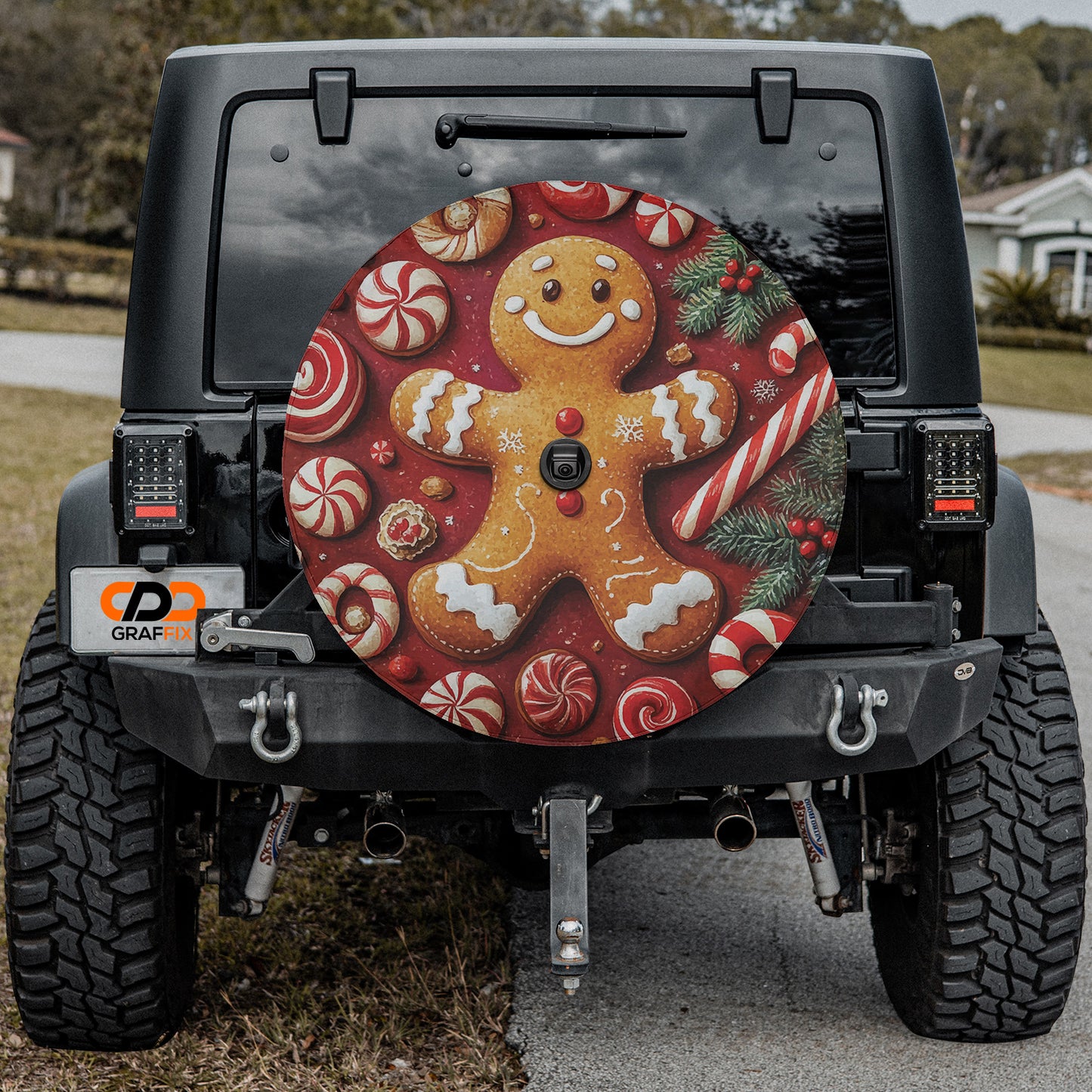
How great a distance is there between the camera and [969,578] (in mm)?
2766

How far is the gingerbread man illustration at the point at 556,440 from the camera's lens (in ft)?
7.59

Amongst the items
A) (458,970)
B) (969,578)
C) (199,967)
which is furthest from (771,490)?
(199,967)

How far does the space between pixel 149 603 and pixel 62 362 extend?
2032cm

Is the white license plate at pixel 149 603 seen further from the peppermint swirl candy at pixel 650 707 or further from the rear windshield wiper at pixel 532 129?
the rear windshield wiper at pixel 532 129

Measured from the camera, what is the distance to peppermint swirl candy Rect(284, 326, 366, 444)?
235cm

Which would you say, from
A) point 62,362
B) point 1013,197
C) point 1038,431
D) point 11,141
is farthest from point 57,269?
point 1013,197

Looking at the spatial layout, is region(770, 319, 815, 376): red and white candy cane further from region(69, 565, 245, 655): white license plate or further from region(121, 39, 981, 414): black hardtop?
region(69, 565, 245, 655): white license plate

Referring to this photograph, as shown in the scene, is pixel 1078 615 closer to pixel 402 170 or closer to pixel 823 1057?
pixel 823 1057

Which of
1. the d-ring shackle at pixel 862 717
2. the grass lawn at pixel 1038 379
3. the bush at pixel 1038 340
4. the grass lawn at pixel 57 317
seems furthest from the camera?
the bush at pixel 1038 340

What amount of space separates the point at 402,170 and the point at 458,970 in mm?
1870

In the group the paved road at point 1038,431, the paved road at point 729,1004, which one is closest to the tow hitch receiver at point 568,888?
the paved road at point 729,1004

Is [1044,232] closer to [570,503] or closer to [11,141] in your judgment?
[11,141]

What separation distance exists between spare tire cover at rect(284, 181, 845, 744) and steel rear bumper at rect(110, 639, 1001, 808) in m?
0.17

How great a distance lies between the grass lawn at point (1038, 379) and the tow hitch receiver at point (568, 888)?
77.9 ft
